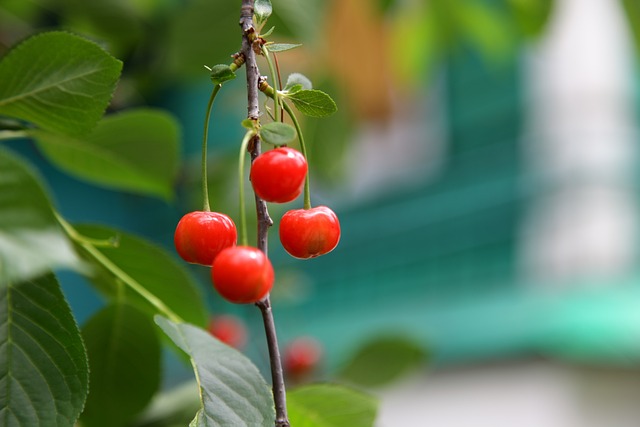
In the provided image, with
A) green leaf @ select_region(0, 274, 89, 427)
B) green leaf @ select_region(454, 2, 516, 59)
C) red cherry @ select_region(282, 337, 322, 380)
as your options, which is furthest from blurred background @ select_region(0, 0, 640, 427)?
green leaf @ select_region(0, 274, 89, 427)

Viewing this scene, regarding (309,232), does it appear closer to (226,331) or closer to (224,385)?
(224,385)

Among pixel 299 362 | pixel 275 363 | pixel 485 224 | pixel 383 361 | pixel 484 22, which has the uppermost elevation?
pixel 485 224

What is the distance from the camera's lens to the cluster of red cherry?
0.28 metres

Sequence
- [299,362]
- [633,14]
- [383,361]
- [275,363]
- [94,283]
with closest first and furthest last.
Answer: [275,363] < [94,283] < [383,361] < [633,14] < [299,362]

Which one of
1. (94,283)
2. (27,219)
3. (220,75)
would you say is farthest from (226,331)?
(220,75)

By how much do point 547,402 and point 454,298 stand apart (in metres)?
0.42

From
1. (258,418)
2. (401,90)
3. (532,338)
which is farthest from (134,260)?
(401,90)

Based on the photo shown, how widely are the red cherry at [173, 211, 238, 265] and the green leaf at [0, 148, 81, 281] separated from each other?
86mm

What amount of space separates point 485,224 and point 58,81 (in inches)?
93.1

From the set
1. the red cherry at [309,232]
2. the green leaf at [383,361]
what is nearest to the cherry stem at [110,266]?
the red cherry at [309,232]

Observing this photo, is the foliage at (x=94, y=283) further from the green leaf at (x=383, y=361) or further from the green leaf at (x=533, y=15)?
the green leaf at (x=533, y=15)

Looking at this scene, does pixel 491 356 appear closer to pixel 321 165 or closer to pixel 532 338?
pixel 532 338

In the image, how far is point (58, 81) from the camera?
37 cm

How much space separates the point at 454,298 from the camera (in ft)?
8.64
